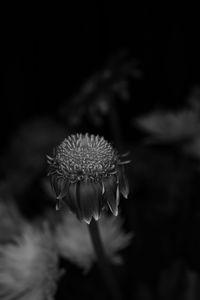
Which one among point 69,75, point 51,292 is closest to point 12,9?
point 69,75

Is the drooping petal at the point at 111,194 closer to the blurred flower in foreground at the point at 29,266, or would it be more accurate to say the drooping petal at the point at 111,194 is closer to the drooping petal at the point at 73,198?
the drooping petal at the point at 73,198

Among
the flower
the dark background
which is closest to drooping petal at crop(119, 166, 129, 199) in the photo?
the flower

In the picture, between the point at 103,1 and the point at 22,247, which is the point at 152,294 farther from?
the point at 103,1

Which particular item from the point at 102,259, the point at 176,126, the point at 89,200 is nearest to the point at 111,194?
the point at 89,200

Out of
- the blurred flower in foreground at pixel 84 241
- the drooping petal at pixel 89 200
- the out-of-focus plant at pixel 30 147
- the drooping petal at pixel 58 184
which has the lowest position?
the drooping petal at pixel 89 200

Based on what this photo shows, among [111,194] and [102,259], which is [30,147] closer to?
[102,259]

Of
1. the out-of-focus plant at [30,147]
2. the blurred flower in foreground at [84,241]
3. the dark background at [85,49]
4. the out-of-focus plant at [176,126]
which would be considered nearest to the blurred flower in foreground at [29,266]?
the blurred flower in foreground at [84,241]

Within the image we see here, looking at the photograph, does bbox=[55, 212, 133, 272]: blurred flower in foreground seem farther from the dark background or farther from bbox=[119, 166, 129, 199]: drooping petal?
the dark background
